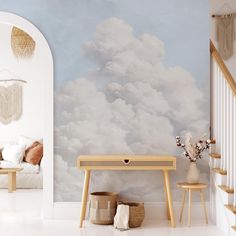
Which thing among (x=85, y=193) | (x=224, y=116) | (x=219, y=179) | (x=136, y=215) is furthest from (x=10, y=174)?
(x=224, y=116)

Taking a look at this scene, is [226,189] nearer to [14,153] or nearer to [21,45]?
[14,153]

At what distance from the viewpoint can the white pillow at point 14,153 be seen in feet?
32.9

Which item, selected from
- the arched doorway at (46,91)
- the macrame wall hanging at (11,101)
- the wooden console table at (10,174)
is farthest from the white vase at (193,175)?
the macrame wall hanging at (11,101)

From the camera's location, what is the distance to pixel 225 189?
593 centimetres

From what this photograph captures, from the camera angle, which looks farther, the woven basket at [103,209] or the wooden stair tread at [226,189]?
the woven basket at [103,209]

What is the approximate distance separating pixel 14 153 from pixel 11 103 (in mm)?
1098

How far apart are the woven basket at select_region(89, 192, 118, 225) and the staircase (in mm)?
1186

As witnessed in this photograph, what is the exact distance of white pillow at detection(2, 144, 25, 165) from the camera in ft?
32.9

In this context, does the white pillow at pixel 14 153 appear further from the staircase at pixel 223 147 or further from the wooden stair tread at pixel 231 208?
the wooden stair tread at pixel 231 208

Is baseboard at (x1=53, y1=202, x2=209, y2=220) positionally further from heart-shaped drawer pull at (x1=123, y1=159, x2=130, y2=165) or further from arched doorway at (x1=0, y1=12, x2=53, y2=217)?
heart-shaped drawer pull at (x1=123, y1=159, x2=130, y2=165)

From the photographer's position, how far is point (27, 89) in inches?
421

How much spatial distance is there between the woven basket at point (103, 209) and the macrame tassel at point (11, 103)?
4.52 metres

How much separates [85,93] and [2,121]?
4186 mm

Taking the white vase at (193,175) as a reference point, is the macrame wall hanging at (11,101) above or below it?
above
